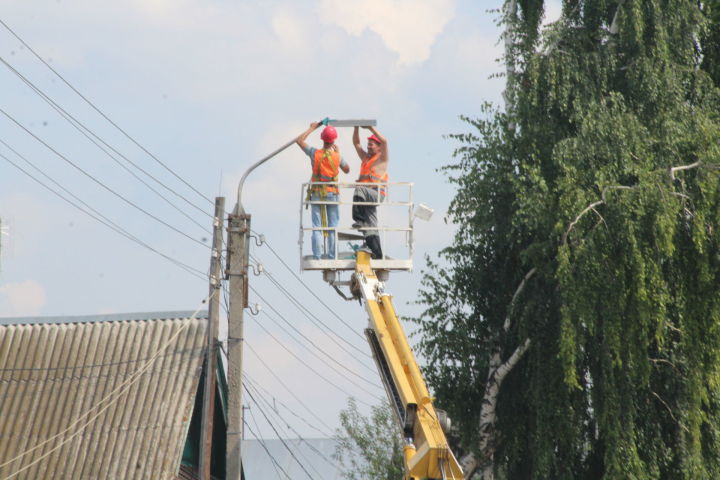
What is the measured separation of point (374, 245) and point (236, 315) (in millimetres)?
3174

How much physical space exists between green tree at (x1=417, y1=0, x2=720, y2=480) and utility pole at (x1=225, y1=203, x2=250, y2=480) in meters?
3.48

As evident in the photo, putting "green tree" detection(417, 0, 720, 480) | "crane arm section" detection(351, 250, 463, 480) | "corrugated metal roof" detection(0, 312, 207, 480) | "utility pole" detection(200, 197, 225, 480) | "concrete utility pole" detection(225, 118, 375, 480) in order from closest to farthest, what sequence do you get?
"crane arm section" detection(351, 250, 463, 480) → "green tree" detection(417, 0, 720, 480) → "concrete utility pole" detection(225, 118, 375, 480) → "utility pole" detection(200, 197, 225, 480) → "corrugated metal roof" detection(0, 312, 207, 480)

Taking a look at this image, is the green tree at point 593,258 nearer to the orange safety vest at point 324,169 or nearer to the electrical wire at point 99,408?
the orange safety vest at point 324,169

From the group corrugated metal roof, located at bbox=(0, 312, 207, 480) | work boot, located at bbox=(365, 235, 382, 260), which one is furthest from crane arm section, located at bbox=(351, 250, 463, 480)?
corrugated metal roof, located at bbox=(0, 312, 207, 480)

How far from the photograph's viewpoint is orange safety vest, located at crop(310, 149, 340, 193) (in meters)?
15.4

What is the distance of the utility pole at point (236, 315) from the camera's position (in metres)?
17.1

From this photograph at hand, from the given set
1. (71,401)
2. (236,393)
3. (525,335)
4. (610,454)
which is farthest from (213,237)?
(610,454)

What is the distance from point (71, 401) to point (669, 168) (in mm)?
10368

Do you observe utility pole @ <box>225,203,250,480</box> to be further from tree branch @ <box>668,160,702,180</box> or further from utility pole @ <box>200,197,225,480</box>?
tree branch @ <box>668,160,702,180</box>

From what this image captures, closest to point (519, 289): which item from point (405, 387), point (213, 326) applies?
point (213, 326)

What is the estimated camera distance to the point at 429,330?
63.1ft

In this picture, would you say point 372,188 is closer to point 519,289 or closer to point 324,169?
point 324,169

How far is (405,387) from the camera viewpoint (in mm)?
12938

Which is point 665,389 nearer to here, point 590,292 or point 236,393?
point 590,292
